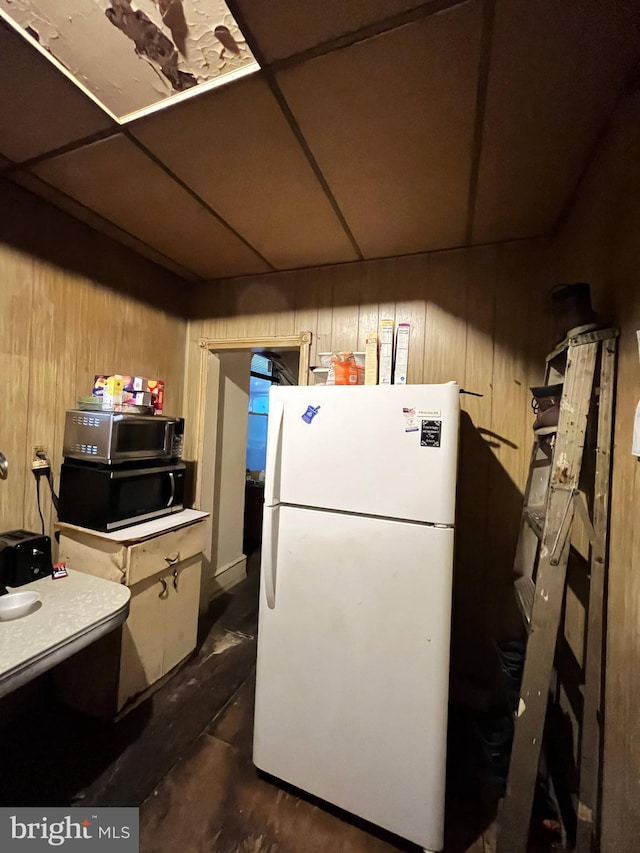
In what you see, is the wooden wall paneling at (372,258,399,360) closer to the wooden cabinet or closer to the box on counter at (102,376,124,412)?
the box on counter at (102,376,124,412)

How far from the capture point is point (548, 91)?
93 cm

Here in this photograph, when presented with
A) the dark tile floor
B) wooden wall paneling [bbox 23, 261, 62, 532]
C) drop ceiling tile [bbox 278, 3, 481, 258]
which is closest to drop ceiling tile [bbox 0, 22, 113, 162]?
wooden wall paneling [bbox 23, 261, 62, 532]

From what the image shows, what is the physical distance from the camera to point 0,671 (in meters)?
0.92

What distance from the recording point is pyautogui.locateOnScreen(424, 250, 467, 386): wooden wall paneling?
180 cm

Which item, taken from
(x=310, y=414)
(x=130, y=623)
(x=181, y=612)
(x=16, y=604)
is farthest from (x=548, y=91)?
(x=181, y=612)

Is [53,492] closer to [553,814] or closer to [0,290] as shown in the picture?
[0,290]

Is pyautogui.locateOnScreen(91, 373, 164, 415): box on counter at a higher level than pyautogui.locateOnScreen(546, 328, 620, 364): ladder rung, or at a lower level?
lower

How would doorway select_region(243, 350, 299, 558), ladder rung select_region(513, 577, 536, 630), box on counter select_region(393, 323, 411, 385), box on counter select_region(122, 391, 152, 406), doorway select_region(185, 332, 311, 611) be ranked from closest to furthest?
ladder rung select_region(513, 577, 536, 630) < box on counter select_region(393, 323, 411, 385) < box on counter select_region(122, 391, 152, 406) < doorway select_region(185, 332, 311, 611) < doorway select_region(243, 350, 299, 558)

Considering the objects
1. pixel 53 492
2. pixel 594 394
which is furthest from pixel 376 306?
pixel 53 492

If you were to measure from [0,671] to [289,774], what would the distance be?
1.05 metres

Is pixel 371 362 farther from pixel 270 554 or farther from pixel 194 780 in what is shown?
pixel 194 780

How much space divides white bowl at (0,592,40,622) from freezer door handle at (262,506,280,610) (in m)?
0.83

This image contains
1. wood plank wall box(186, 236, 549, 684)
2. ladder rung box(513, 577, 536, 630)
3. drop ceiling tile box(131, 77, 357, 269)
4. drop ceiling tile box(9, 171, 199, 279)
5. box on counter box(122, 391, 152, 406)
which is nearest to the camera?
drop ceiling tile box(131, 77, 357, 269)

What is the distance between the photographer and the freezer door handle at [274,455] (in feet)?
4.39
